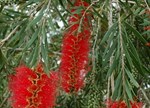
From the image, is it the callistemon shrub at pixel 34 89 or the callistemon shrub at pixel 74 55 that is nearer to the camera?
the callistemon shrub at pixel 34 89

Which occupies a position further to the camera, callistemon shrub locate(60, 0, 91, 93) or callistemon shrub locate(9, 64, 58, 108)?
callistemon shrub locate(60, 0, 91, 93)

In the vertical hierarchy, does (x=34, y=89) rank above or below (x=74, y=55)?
below

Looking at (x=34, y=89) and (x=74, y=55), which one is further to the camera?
(x=74, y=55)

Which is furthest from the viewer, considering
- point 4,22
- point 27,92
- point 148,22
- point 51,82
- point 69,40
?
point 4,22

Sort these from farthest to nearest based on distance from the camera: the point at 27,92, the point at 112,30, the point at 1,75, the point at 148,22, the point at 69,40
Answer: the point at 1,75
the point at 148,22
the point at 69,40
the point at 112,30
the point at 27,92

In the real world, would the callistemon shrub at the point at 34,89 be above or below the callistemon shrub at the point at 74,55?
below

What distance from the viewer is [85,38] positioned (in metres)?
2.03

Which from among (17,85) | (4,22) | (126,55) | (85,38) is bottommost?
(126,55)

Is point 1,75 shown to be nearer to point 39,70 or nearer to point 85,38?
point 85,38

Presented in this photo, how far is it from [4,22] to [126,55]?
2.98 ft

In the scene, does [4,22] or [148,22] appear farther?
[4,22]

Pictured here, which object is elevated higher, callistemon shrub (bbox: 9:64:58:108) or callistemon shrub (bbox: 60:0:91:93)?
callistemon shrub (bbox: 60:0:91:93)

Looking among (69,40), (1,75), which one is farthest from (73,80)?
(1,75)

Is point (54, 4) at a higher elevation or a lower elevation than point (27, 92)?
higher
